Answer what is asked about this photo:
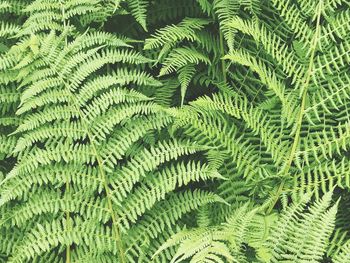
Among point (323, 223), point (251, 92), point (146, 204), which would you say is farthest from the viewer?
point (251, 92)

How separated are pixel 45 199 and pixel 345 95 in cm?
136

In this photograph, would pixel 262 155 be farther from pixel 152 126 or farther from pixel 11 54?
pixel 11 54

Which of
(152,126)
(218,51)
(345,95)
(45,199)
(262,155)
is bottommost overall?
(45,199)

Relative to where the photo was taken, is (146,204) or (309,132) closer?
(146,204)

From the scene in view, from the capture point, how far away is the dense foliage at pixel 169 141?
1911 millimetres

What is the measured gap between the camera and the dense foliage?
1.91 meters

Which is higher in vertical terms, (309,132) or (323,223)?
(309,132)

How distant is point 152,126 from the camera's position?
2.04m

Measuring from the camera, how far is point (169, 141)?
6.35 feet

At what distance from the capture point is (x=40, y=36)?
7.24ft

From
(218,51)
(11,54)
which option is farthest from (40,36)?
(218,51)

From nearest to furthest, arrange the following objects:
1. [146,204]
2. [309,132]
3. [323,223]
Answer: [323,223]
[146,204]
[309,132]

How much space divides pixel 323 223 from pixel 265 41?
832mm

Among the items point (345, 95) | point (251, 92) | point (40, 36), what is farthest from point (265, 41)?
point (40, 36)
